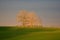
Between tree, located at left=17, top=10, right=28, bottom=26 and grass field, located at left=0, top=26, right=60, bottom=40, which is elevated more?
tree, located at left=17, top=10, right=28, bottom=26

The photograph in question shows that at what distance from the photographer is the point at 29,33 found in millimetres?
2174

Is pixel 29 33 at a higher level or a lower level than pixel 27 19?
lower

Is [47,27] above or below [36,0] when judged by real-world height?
below

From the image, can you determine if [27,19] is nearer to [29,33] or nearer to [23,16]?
[23,16]

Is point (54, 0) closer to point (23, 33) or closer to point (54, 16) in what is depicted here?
Answer: point (54, 16)

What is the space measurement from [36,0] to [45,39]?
1.82 ft

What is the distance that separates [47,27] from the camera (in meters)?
2.19

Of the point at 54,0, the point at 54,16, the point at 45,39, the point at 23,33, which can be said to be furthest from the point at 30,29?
the point at 54,0

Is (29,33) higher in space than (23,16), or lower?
lower

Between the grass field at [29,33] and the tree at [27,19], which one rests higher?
the tree at [27,19]

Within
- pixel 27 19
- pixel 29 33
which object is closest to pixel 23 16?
pixel 27 19

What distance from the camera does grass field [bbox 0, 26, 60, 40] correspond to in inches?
85.0

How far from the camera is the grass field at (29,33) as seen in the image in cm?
216

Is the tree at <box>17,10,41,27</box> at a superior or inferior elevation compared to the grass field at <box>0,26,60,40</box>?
superior
